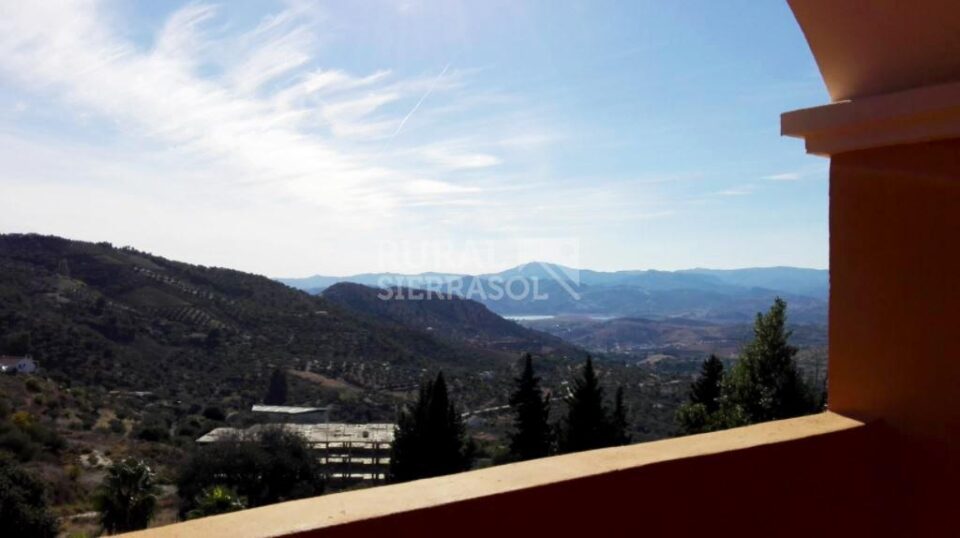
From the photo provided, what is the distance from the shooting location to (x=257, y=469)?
20.7m

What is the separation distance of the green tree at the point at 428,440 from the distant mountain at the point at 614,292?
142 feet

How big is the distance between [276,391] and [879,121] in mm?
33622

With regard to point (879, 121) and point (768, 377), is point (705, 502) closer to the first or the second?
point (879, 121)

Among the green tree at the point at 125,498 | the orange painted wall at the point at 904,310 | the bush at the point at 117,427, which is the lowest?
the bush at the point at 117,427

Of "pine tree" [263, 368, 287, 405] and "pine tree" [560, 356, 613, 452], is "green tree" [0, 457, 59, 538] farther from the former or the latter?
"pine tree" [263, 368, 287, 405]

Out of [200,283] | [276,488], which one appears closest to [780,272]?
[200,283]

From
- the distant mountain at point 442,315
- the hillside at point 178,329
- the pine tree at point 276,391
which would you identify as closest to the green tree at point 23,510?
the hillside at point 178,329

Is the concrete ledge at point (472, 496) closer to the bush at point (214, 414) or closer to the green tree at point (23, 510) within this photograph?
the green tree at point (23, 510)

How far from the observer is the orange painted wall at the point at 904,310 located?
1.68 metres

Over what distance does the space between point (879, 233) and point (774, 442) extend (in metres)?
0.61

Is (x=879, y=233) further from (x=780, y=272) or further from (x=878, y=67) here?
(x=780, y=272)

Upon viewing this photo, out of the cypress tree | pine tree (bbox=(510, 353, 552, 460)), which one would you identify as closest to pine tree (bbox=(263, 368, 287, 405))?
pine tree (bbox=(510, 353, 552, 460))

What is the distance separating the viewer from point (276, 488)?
2131 cm

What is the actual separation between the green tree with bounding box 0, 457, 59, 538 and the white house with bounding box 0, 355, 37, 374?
1379cm
